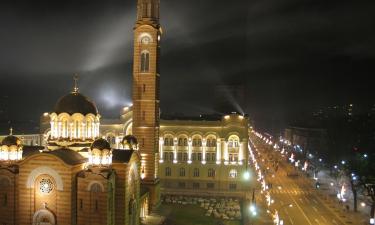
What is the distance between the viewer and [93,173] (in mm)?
38000

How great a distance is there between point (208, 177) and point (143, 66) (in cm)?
2577

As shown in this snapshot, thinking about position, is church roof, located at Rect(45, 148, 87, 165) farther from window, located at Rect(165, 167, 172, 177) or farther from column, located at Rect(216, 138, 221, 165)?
column, located at Rect(216, 138, 221, 165)

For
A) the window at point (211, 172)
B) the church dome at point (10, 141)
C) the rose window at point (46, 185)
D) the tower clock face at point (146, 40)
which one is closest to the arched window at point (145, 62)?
the tower clock face at point (146, 40)

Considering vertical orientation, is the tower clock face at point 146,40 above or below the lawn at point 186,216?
above

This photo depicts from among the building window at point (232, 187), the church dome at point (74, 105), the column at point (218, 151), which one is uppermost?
the church dome at point (74, 105)

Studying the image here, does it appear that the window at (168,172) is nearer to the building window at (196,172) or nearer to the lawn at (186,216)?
the building window at (196,172)

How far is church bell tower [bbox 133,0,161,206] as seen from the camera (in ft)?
190

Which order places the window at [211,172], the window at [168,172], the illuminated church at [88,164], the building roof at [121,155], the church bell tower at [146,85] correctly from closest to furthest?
the illuminated church at [88,164] < the building roof at [121,155] < the church bell tower at [146,85] < the window at [211,172] < the window at [168,172]

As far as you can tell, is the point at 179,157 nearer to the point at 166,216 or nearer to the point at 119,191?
the point at 166,216

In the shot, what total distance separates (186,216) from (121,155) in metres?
18.1

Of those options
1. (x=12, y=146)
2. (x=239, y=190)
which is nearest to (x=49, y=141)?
(x=12, y=146)

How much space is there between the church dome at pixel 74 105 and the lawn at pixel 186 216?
16269 millimetres

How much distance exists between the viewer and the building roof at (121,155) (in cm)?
4123

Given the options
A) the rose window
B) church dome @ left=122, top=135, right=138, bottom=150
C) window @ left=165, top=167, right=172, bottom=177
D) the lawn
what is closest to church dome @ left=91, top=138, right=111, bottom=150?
the rose window
